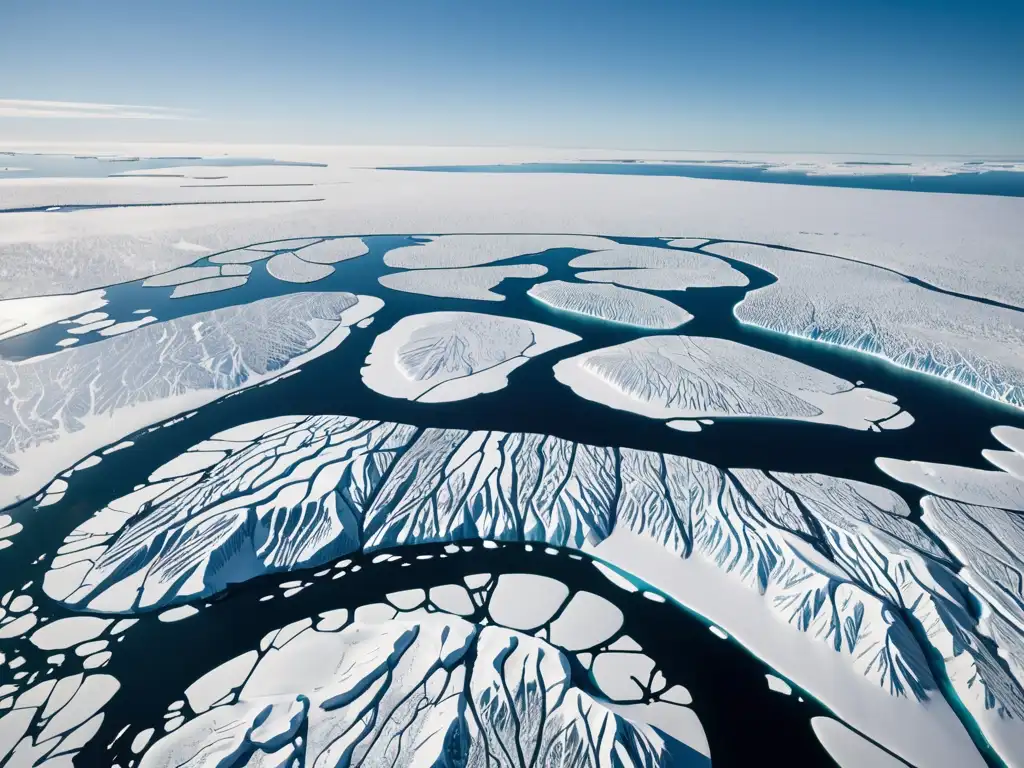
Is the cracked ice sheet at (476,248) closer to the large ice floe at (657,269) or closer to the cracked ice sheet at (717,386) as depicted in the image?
the large ice floe at (657,269)

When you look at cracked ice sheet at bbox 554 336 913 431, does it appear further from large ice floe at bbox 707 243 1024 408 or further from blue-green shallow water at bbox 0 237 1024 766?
large ice floe at bbox 707 243 1024 408

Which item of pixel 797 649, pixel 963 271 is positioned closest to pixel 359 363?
pixel 797 649

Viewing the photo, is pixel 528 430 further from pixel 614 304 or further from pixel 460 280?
pixel 460 280

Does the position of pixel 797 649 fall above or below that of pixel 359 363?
above

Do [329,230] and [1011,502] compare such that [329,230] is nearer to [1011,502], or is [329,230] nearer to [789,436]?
[789,436]

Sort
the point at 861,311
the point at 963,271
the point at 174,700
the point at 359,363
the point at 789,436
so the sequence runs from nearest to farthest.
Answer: the point at 174,700
the point at 789,436
the point at 359,363
the point at 861,311
the point at 963,271

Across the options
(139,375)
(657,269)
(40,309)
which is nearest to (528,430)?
(139,375)

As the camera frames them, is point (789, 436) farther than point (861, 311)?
No
